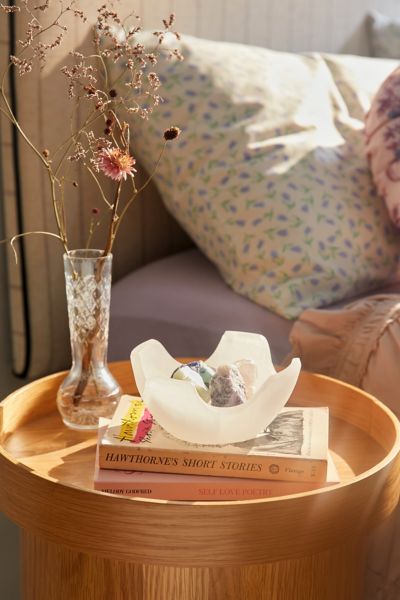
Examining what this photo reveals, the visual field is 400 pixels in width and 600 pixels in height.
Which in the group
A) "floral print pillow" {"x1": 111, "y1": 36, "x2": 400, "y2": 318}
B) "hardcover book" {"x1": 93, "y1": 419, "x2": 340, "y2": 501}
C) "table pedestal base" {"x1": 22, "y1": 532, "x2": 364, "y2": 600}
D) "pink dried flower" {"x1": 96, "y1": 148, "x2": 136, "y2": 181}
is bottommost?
"table pedestal base" {"x1": 22, "y1": 532, "x2": 364, "y2": 600}

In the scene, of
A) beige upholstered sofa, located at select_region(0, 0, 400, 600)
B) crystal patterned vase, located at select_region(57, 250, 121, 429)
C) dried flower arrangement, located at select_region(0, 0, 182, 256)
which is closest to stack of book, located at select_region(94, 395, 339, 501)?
crystal patterned vase, located at select_region(57, 250, 121, 429)

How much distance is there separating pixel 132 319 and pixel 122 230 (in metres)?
0.21

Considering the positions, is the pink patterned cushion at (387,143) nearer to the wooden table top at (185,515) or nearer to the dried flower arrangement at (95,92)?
the dried flower arrangement at (95,92)

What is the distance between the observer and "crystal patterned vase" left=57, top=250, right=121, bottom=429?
3.11ft

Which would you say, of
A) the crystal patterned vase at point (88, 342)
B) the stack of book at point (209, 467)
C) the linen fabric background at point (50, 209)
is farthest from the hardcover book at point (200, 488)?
the linen fabric background at point (50, 209)

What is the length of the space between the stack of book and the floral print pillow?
0.47 metres

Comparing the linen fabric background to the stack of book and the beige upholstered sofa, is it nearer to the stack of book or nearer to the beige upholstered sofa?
the beige upholstered sofa

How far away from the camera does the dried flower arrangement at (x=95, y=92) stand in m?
0.87

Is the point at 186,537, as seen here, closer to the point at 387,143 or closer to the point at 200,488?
the point at 200,488

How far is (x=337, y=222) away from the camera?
4.41 ft

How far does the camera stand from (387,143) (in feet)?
4.53

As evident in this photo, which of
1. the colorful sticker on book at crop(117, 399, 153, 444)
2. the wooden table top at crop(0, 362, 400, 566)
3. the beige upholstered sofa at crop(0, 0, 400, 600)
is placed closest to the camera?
the wooden table top at crop(0, 362, 400, 566)

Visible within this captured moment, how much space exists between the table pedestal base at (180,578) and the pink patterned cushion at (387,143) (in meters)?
0.68

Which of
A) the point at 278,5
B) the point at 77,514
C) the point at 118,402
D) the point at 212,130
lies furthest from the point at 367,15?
the point at 77,514
